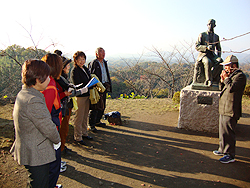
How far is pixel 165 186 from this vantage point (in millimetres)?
2463

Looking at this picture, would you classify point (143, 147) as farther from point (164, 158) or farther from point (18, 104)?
point (18, 104)

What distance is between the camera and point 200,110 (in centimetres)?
439

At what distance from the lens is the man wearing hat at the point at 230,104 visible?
296cm

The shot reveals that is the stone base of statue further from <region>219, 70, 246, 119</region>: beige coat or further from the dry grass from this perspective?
the dry grass

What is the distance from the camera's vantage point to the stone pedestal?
4.26 meters

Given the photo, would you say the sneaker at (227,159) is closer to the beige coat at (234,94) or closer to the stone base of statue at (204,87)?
the beige coat at (234,94)

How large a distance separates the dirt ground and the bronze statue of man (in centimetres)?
153

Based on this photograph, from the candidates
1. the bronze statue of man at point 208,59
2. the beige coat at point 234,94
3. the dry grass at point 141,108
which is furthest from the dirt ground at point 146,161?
the bronze statue of man at point 208,59

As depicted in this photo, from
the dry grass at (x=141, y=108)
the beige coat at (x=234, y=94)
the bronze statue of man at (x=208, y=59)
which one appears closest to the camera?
the beige coat at (x=234, y=94)

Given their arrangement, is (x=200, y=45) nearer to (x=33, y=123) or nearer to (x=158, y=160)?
(x=158, y=160)

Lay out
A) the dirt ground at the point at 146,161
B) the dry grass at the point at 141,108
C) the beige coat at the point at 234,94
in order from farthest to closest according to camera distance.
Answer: the dry grass at the point at 141,108 → the beige coat at the point at 234,94 → the dirt ground at the point at 146,161

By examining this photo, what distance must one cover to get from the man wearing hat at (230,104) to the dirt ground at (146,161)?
0.30 meters

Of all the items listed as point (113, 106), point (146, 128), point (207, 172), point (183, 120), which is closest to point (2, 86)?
point (113, 106)

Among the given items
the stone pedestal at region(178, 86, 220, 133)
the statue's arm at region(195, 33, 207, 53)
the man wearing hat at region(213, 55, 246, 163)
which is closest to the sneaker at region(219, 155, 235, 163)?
the man wearing hat at region(213, 55, 246, 163)
